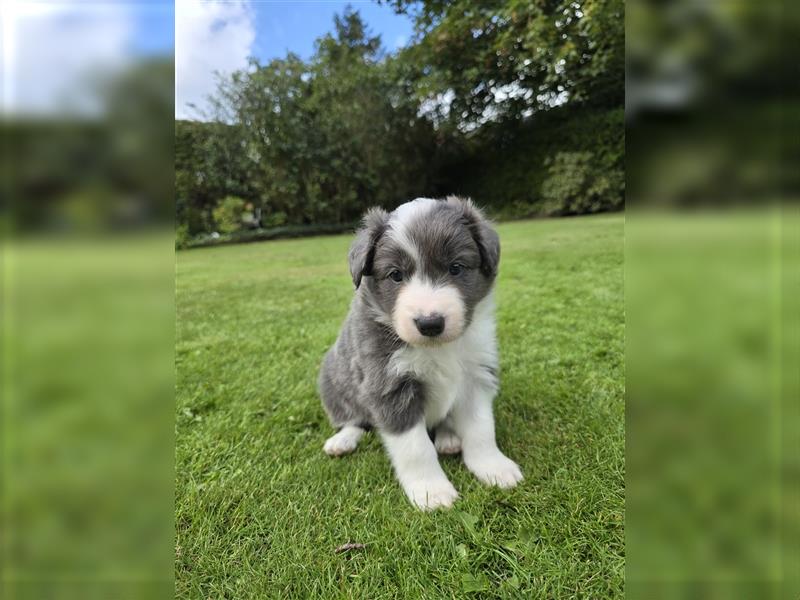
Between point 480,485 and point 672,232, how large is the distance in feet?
7.01

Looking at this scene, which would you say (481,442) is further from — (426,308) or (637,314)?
(637,314)

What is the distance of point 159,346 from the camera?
788mm

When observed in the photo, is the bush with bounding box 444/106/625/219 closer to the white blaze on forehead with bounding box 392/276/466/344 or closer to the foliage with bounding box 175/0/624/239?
the foliage with bounding box 175/0/624/239

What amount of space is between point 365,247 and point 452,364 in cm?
83

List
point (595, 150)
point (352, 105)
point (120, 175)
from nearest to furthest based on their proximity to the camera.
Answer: point (120, 175)
point (352, 105)
point (595, 150)

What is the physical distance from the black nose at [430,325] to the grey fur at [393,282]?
27 cm

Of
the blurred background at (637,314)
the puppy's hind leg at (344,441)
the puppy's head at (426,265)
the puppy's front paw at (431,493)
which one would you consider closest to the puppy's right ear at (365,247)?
the puppy's head at (426,265)

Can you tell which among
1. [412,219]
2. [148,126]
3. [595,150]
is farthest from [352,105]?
[148,126]

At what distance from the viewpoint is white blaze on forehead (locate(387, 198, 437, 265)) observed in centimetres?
244

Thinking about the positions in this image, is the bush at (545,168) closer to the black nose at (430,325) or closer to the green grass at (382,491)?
the green grass at (382,491)

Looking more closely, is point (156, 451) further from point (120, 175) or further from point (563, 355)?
point (563, 355)

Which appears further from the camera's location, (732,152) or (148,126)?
(148,126)

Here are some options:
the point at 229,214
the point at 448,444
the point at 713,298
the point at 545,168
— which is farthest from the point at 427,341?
the point at 545,168

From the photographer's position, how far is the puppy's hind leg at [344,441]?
2.87m
